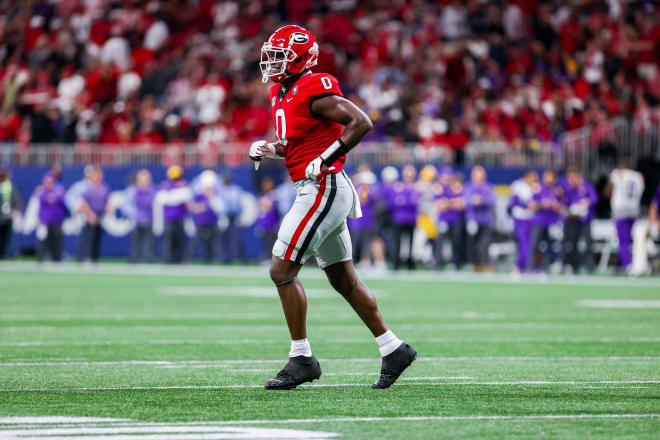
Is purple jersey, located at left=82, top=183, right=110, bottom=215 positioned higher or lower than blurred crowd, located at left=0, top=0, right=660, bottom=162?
lower

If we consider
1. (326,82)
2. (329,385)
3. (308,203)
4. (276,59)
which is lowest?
(329,385)

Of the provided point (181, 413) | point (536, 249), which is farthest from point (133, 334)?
point (536, 249)

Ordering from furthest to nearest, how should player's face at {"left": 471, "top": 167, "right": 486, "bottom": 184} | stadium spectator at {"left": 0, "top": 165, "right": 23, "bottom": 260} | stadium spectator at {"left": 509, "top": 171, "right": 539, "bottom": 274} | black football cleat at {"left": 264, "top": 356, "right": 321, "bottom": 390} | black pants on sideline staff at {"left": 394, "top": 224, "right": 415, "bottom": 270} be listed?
stadium spectator at {"left": 0, "top": 165, "right": 23, "bottom": 260} < black pants on sideline staff at {"left": 394, "top": 224, "right": 415, "bottom": 270} < player's face at {"left": 471, "top": 167, "right": 486, "bottom": 184} < stadium spectator at {"left": 509, "top": 171, "right": 539, "bottom": 274} < black football cleat at {"left": 264, "top": 356, "right": 321, "bottom": 390}

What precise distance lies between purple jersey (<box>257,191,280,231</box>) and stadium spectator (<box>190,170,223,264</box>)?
970mm

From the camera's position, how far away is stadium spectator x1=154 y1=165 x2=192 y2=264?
25.4 meters

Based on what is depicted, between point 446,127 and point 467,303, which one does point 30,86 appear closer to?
point 446,127

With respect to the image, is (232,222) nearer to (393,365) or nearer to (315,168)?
(393,365)

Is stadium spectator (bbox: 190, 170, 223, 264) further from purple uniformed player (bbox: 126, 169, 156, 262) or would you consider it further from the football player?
the football player

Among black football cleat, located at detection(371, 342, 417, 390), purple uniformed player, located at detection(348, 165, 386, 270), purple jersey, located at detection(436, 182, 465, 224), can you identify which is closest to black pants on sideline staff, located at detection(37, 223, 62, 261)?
purple uniformed player, located at detection(348, 165, 386, 270)

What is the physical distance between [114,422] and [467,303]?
9.79m

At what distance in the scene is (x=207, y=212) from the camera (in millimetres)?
25750

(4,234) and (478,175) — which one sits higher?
(478,175)

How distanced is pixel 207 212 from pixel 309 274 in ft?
14.7

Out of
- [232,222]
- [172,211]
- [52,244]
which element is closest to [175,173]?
[172,211]
